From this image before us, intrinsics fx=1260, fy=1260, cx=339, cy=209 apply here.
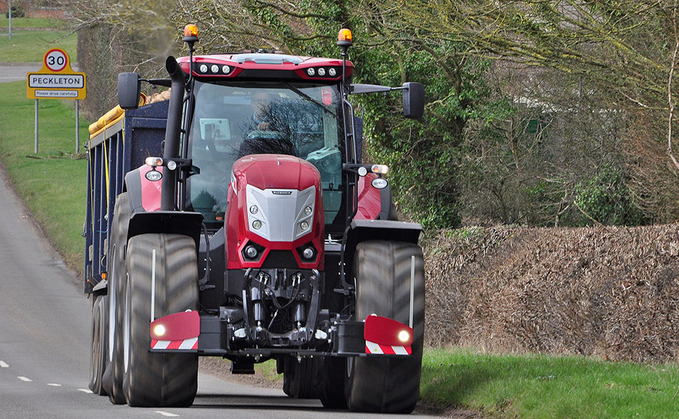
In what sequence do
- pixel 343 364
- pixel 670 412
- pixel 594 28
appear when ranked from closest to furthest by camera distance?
pixel 670 412 < pixel 343 364 < pixel 594 28

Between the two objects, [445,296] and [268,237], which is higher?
[268,237]

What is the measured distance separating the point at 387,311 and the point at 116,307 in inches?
118

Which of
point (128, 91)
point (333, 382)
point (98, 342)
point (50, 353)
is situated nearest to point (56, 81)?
point (50, 353)

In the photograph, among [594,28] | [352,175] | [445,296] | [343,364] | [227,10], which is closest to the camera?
[352,175]

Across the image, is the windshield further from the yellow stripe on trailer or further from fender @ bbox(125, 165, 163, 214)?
the yellow stripe on trailer

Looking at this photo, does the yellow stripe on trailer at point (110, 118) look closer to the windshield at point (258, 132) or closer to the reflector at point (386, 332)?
the windshield at point (258, 132)

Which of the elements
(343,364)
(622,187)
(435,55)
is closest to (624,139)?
(622,187)

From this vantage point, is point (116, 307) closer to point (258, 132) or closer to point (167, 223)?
point (167, 223)

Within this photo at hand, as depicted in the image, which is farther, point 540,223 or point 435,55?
point 540,223

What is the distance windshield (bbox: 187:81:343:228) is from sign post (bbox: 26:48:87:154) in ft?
79.6

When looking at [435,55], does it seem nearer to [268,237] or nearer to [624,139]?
[624,139]

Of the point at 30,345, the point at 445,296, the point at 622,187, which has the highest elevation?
the point at 622,187

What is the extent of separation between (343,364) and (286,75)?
2.98 metres

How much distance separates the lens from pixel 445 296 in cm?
1888
